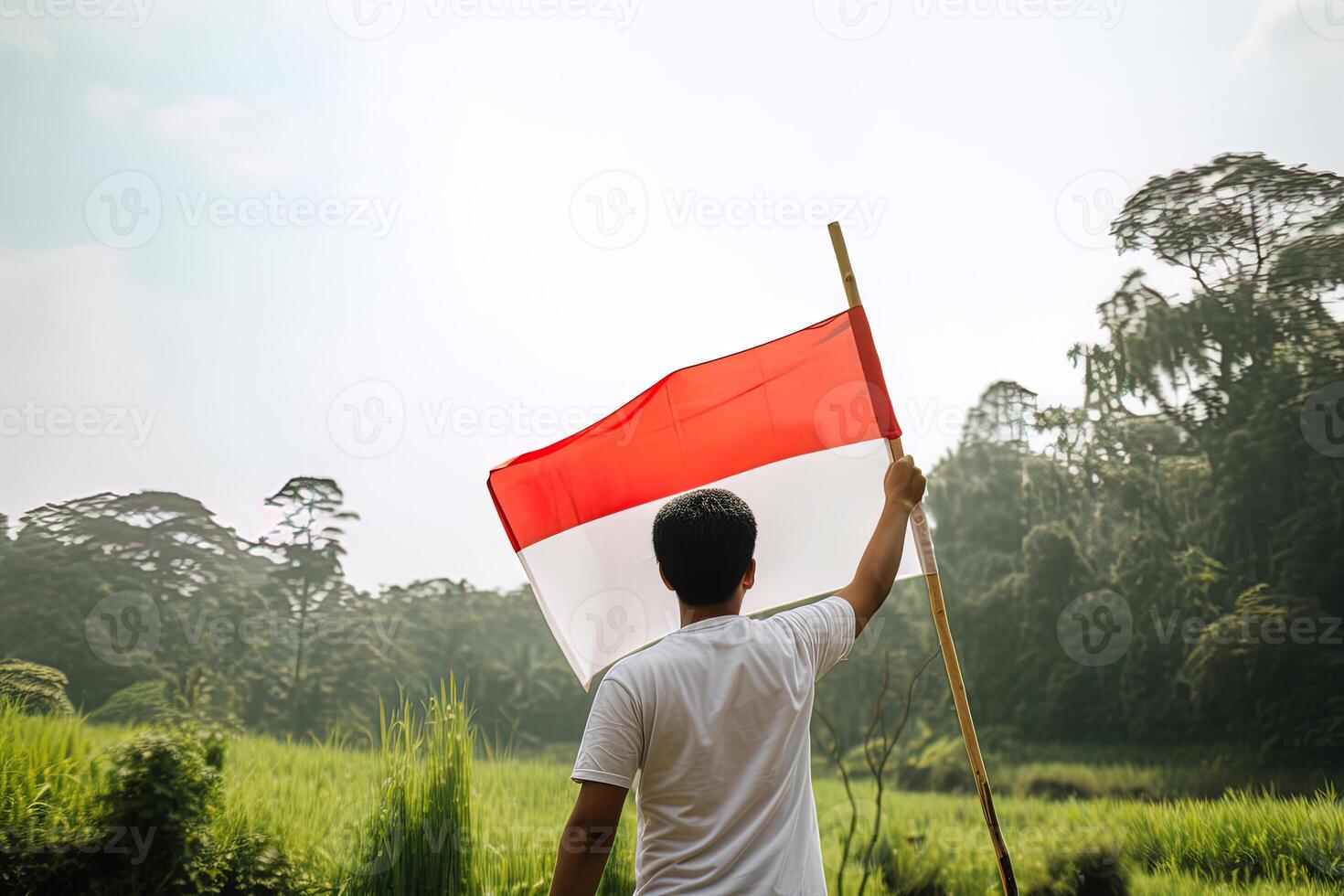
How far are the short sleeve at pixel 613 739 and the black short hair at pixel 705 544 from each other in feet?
0.90

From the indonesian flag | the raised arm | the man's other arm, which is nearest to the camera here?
the man's other arm

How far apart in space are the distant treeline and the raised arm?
4.53 metres

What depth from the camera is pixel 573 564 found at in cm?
354

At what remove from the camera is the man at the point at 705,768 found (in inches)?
65.4

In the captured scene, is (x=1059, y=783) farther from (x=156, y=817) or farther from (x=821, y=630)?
→ (x=156, y=817)

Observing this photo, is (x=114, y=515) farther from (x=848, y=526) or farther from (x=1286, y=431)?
(x=1286, y=431)

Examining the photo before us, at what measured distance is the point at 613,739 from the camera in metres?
1.67

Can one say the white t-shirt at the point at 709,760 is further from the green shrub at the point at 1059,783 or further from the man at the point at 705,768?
the green shrub at the point at 1059,783

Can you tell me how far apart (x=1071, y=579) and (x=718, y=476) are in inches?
158

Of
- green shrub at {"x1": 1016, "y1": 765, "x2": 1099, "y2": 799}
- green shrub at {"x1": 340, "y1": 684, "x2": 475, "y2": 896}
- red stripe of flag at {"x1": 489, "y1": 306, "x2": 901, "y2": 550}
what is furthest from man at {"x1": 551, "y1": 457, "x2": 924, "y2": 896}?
green shrub at {"x1": 1016, "y1": 765, "x2": 1099, "y2": 799}

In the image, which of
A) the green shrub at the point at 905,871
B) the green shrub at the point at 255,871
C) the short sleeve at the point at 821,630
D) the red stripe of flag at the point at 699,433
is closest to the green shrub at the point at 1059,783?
the green shrub at the point at 905,871

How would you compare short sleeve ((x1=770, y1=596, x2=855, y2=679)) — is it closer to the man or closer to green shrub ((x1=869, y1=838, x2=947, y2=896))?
the man

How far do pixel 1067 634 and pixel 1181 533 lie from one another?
1.04 metres

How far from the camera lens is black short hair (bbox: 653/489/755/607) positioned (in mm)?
1842
